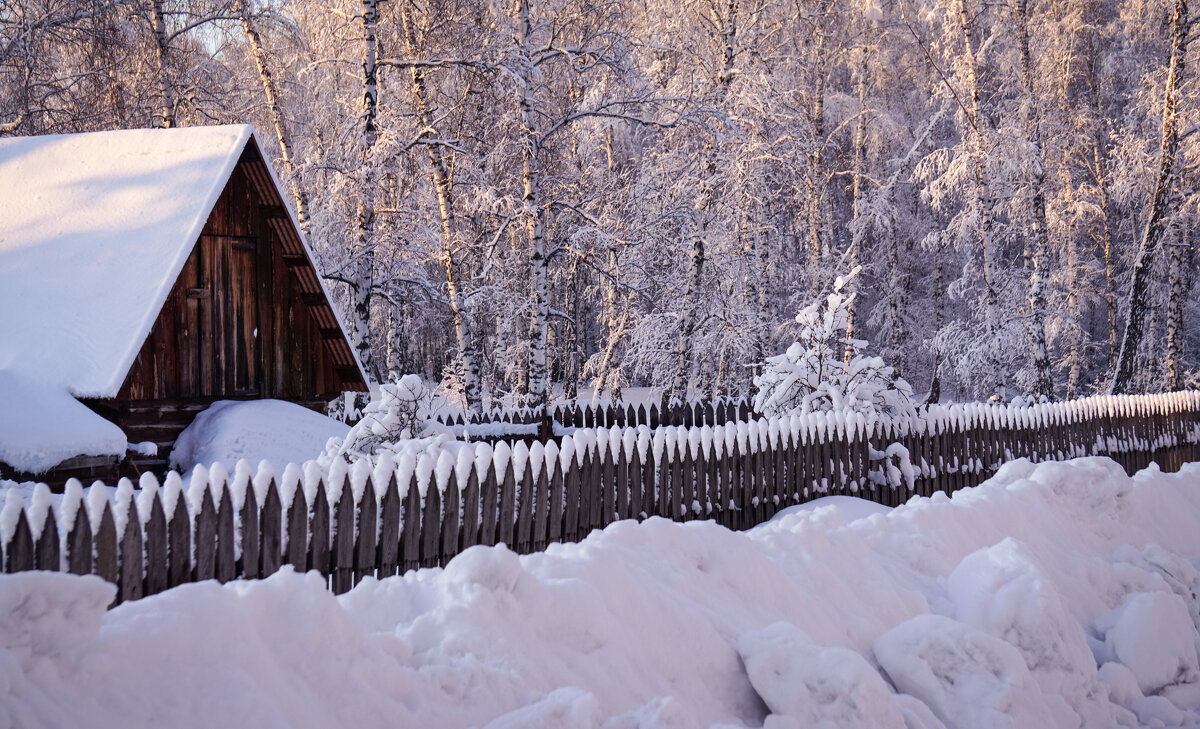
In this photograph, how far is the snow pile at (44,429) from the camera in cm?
707

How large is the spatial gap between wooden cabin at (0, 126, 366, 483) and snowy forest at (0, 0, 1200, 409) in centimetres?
272

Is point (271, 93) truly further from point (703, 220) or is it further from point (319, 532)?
point (319, 532)

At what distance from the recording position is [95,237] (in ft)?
30.7

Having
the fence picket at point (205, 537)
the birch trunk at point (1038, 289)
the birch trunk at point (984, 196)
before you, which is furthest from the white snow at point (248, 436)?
the birch trunk at point (984, 196)

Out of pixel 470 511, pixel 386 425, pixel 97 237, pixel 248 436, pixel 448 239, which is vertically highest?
pixel 448 239

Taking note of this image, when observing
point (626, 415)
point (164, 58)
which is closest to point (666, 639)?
point (626, 415)

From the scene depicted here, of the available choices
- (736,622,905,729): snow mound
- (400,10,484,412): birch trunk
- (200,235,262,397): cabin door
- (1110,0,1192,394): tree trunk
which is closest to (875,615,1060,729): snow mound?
(736,622,905,729): snow mound

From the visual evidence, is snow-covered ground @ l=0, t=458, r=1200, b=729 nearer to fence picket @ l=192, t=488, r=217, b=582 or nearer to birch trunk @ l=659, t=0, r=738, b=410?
fence picket @ l=192, t=488, r=217, b=582

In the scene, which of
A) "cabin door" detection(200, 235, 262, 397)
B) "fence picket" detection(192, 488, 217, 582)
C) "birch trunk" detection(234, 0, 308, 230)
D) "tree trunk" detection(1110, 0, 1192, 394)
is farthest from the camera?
"tree trunk" detection(1110, 0, 1192, 394)

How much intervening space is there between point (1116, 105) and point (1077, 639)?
29464 mm

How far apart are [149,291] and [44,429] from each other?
185 centimetres

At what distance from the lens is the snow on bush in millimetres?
7789

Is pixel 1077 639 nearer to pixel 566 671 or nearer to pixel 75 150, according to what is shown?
pixel 566 671

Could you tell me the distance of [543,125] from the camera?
20578mm
